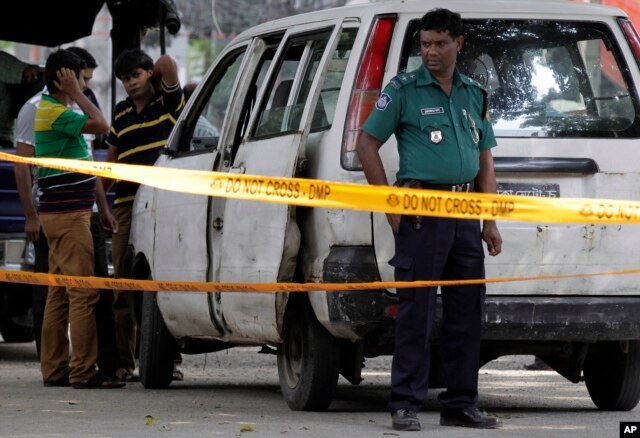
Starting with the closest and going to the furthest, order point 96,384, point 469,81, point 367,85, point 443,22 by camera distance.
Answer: point 443,22 → point 469,81 → point 367,85 → point 96,384

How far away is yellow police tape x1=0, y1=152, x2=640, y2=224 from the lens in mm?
6906

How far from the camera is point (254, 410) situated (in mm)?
8578

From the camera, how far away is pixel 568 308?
7742mm

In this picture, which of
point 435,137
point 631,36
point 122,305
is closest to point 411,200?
point 435,137

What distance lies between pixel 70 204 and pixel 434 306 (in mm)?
3128

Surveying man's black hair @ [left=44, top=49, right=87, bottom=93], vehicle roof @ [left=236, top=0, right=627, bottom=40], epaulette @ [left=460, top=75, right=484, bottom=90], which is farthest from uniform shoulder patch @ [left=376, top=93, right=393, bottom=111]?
man's black hair @ [left=44, top=49, right=87, bottom=93]

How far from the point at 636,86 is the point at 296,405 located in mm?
2249

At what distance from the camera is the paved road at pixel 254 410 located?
7527 mm

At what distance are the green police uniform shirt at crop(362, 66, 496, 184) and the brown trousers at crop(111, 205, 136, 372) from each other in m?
3.57

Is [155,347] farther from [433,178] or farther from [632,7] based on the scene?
[632,7]

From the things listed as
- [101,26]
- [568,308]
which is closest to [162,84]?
[568,308]

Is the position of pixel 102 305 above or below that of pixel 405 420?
below

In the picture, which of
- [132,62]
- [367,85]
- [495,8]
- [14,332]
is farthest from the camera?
[14,332]

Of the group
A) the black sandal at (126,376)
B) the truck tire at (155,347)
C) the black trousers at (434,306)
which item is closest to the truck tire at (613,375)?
the black trousers at (434,306)
